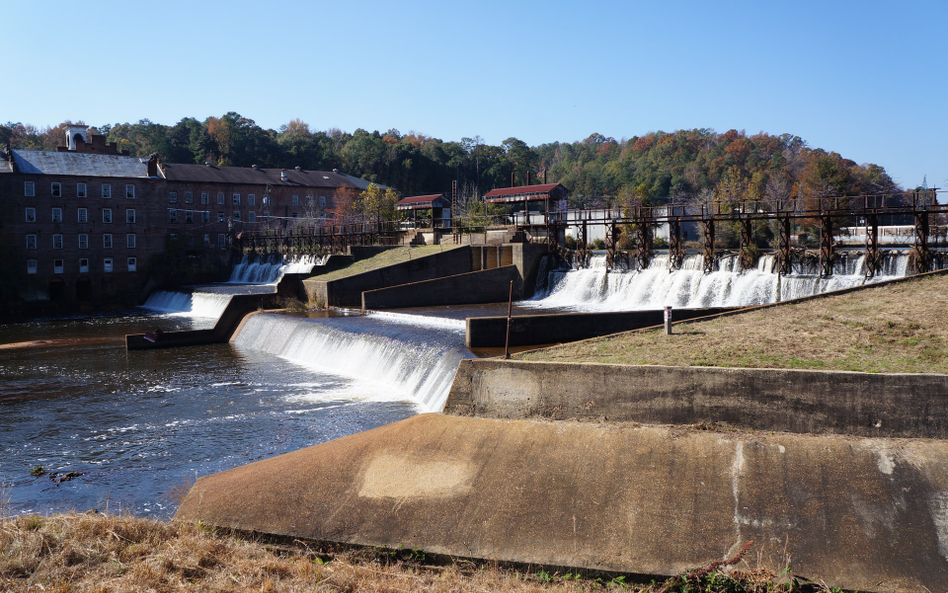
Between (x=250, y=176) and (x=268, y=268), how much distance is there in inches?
922

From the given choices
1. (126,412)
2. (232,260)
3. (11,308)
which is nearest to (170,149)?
(232,260)

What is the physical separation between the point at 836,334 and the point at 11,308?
47.2 metres

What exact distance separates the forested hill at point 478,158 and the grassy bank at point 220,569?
65.1 meters

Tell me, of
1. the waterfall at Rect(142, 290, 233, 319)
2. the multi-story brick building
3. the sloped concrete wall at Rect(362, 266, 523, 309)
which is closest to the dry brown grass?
the sloped concrete wall at Rect(362, 266, 523, 309)

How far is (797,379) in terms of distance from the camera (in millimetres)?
10070

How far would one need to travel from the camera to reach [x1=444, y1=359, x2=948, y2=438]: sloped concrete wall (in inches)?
377

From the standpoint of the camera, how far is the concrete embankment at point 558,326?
18.8m

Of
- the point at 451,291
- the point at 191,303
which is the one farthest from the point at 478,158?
the point at 451,291

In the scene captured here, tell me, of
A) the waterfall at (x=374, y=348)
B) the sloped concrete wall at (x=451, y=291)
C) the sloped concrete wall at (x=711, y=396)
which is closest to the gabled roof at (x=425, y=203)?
the sloped concrete wall at (x=451, y=291)

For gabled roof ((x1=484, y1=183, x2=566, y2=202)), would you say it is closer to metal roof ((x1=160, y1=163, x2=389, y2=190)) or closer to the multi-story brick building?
metal roof ((x1=160, y1=163, x2=389, y2=190))

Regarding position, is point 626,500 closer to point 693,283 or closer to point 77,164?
point 693,283

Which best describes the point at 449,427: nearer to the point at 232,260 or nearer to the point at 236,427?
the point at 236,427

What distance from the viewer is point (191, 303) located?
1662 inches

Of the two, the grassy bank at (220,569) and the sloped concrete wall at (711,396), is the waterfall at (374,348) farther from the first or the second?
the grassy bank at (220,569)
